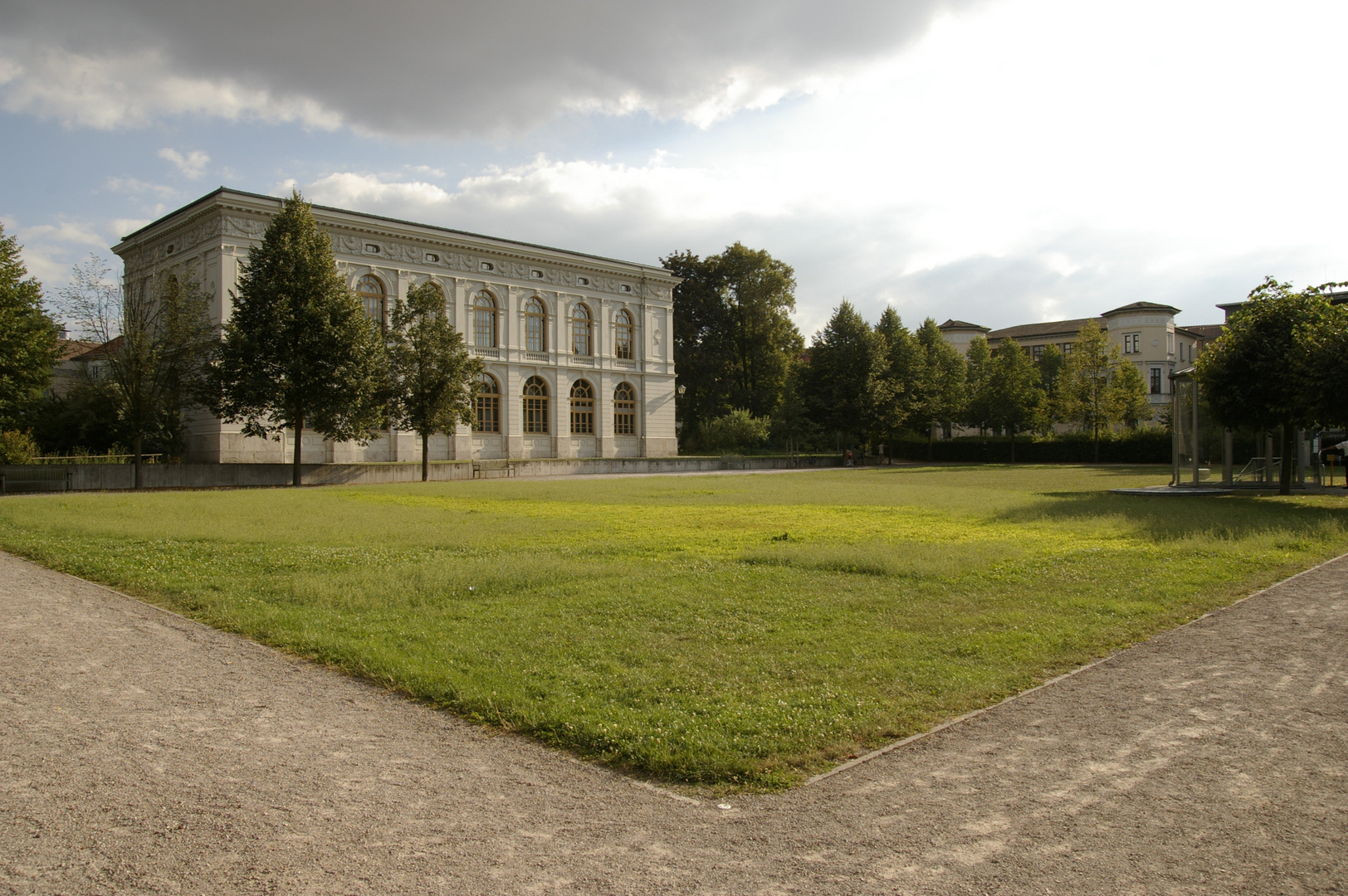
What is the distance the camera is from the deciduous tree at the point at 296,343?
118 ft

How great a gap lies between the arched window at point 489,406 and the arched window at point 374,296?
7.47 m

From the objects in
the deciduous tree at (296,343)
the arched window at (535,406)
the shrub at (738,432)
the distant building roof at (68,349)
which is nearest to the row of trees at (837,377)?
the shrub at (738,432)

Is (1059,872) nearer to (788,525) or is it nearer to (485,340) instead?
(788,525)

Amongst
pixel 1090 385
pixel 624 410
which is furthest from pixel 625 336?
pixel 1090 385

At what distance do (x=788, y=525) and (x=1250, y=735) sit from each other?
480 inches

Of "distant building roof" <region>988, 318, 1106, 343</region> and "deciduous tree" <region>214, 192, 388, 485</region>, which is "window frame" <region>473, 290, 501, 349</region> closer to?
"deciduous tree" <region>214, 192, 388, 485</region>

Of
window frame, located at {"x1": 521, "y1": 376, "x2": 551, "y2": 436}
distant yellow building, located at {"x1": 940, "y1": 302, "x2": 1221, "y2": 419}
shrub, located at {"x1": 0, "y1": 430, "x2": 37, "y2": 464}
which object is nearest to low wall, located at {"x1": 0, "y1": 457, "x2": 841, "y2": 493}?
shrub, located at {"x1": 0, "y1": 430, "x2": 37, "y2": 464}

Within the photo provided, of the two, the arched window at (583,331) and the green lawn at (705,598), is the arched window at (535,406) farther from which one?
the green lawn at (705,598)

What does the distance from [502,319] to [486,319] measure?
109 centimetres

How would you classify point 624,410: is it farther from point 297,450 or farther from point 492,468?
point 297,450

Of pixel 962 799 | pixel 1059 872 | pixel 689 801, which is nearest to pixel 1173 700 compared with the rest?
pixel 962 799

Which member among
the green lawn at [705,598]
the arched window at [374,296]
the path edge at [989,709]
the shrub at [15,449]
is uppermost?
the arched window at [374,296]

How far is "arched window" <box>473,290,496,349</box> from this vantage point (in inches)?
2247

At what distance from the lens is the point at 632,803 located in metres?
4.23
